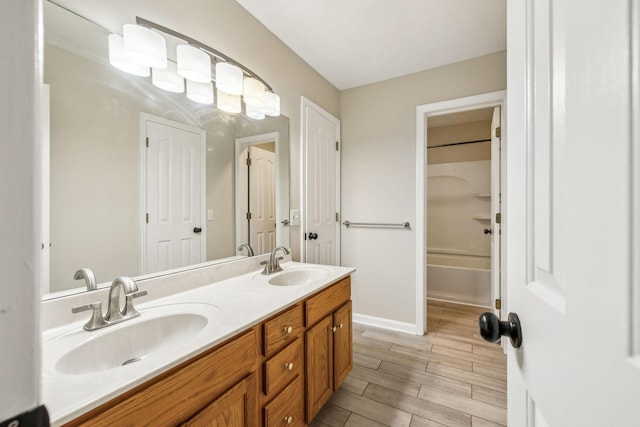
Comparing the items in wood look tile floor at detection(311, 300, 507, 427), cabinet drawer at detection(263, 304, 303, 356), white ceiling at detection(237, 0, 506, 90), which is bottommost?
wood look tile floor at detection(311, 300, 507, 427)

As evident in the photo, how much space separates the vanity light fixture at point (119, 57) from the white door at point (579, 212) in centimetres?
137

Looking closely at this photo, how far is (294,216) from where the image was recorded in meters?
2.12

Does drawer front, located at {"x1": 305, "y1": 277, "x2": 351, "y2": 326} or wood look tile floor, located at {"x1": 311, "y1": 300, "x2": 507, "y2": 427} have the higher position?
drawer front, located at {"x1": 305, "y1": 277, "x2": 351, "y2": 326}

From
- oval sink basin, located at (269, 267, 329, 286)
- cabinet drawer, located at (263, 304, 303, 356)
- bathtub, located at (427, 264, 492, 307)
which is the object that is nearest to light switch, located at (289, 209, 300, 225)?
oval sink basin, located at (269, 267, 329, 286)

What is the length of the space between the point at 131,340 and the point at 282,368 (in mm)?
580

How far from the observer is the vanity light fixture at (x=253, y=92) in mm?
1628

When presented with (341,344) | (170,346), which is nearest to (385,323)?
(341,344)

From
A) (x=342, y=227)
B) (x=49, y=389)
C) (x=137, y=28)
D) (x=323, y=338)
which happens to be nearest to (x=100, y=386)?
(x=49, y=389)

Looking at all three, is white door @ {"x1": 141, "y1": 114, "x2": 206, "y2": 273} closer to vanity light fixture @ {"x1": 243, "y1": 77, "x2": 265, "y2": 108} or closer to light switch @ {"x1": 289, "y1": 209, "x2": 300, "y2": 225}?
vanity light fixture @ {"x1": 243, "y1": 77, "x2": 265, "y2": 108}

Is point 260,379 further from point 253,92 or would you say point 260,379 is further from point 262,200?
point 253,92

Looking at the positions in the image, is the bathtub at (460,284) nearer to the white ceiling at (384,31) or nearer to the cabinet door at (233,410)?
the white ceiling at (384,31)

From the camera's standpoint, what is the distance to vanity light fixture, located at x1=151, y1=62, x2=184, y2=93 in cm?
121

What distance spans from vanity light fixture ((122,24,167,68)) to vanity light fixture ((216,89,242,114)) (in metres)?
0.35

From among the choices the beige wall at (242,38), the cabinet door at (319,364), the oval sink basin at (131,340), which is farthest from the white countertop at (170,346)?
the beige wall at (242,38)
